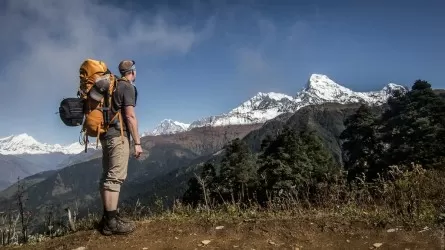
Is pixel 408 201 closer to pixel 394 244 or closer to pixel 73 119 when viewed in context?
pixel 394 244

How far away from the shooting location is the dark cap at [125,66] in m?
6.53

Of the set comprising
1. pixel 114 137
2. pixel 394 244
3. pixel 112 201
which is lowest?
pixel 394 244

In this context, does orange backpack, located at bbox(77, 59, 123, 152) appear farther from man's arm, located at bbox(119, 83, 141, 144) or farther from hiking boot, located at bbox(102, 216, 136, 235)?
hiking boot, located at bbox(102, 216, 136, 235)

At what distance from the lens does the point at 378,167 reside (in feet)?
128

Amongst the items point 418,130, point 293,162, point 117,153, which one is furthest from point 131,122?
point 418,130

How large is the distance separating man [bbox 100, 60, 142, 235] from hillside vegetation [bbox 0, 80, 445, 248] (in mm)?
1047

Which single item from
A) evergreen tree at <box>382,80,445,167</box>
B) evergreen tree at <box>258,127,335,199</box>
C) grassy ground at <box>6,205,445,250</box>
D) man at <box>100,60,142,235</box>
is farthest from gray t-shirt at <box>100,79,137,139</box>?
evergreen tree at <box>382,80,445,167</box>

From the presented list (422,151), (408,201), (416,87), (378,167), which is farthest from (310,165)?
(408,201)

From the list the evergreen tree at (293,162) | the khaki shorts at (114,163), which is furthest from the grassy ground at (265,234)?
the evergreen tree at (293,162)

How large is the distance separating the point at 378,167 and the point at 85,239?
120 feet

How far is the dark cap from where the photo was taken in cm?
653

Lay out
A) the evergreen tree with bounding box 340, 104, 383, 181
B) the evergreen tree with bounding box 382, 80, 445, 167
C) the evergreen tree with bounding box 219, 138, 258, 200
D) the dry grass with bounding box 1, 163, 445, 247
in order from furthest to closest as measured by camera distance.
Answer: the evergreen tree with bounding box 219, 138, 258, 200 < the evergreen tree with bounding box 340, 104, 383, 181 < the evergreen tree with bounding box 382, 80, 445, 167 < the dry grass with bounding box 1, 163, 445, 247

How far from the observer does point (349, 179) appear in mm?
39438

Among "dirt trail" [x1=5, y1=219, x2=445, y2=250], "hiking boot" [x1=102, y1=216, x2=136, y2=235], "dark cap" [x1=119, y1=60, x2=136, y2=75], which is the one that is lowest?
"dirt trail" [x1=5, y1=219, x2=445, y2=250]
